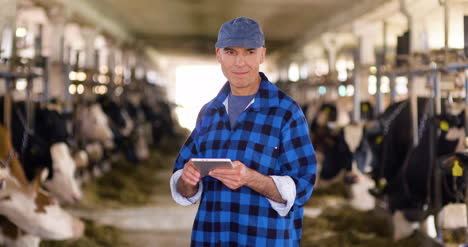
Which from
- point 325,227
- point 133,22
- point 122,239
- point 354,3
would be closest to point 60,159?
point 122,239

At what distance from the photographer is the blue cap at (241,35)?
1932mm

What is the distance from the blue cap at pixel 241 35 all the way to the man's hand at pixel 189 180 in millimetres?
428

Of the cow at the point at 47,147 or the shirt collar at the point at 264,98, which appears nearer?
the shirt collar at the point at 264,98

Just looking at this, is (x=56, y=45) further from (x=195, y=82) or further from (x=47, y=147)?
(x=195, y=82)

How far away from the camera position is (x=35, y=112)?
16.5 ft

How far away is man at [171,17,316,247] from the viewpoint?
1.95 meters

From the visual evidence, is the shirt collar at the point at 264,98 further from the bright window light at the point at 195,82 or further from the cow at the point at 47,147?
the bright window light at the point at 195,82

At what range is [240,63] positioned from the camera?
6.44 ft

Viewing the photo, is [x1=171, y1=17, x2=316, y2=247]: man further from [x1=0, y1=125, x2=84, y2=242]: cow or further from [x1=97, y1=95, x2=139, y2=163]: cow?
[x1=97, y1=95, x2=139, y2=163]: cow

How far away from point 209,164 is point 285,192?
0.28 metres

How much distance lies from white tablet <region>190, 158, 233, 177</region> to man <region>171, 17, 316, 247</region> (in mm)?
129

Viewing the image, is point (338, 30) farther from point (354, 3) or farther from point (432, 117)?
point (432, 117)

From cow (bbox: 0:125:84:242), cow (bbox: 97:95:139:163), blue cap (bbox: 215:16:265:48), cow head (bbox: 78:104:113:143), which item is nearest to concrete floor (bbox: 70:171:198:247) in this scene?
cow head (bbox: 78:104:113:143)

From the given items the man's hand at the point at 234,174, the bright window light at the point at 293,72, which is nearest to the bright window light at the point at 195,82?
the bright window light at the point at 293,72
